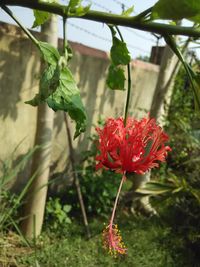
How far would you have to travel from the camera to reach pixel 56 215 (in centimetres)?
281

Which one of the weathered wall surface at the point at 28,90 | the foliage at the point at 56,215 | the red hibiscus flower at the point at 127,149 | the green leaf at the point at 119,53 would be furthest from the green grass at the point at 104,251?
the green leaf at the point at 119,53

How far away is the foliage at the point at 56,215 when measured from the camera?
2.78 m

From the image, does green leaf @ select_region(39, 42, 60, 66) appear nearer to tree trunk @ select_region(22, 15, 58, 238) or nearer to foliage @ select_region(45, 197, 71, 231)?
tree trunk @ select_region(22, 15, 58, 238)

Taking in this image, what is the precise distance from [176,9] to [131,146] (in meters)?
0.26

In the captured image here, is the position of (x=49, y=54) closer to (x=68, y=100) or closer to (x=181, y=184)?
(x=68, y=100)

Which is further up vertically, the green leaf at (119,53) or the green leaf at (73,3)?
the green leaf at (73,3)

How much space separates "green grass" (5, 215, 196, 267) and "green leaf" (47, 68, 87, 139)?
1947 mm

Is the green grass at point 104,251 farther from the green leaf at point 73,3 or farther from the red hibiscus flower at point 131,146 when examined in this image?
the green leaf at point 73,3

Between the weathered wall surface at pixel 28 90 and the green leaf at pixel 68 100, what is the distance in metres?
1.99

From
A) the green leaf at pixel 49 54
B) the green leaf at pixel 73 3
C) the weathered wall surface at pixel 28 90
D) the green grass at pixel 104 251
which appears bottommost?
the green grass at pixel 104 251

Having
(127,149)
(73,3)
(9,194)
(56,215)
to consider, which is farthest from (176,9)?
(56,215)

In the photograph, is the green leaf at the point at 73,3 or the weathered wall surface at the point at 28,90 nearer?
the green leaf at the point at 73,3

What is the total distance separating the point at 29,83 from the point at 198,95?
2237 mm

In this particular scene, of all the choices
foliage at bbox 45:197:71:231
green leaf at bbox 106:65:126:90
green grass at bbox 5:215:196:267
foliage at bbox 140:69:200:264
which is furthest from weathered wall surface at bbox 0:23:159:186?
green leaf at bbox 106:65:126:90
